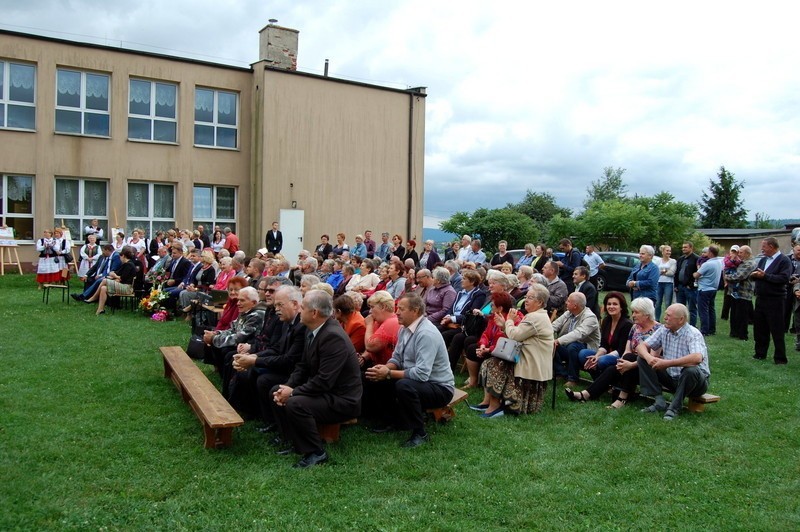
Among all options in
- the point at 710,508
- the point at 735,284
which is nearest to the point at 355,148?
the point at 735,284

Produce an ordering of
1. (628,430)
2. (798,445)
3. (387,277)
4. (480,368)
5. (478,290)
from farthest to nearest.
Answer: (387,277) → (478,290) → (480,368) → (628,430) → (798,445)

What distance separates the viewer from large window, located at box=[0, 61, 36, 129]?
18.7 m

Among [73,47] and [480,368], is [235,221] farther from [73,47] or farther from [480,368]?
[480,368]

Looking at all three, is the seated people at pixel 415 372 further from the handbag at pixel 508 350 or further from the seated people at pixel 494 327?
the seated people at pixel 494 327

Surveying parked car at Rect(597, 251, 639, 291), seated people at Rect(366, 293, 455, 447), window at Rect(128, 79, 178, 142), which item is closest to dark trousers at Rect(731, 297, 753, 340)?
seated people at Rect(366, 293, 455, 447)

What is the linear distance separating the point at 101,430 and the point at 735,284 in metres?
10.1

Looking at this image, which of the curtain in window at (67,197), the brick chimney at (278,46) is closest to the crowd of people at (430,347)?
the curtain in window at (67,197)

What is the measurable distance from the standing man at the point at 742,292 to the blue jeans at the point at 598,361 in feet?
15.9

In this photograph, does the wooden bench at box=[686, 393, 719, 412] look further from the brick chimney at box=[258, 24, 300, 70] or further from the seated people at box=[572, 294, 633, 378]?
the brick chimney at box=[258, 24, 300, 70]

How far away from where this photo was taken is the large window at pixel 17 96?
18703mm

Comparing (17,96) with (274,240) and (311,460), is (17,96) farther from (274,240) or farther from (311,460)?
(311,460)

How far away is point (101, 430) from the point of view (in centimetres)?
589

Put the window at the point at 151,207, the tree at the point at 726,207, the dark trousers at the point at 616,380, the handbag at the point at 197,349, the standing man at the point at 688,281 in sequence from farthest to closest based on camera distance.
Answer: the tree at the point at 726,207, the window at the point at 151,207, the standing man at the point at 688,281, the handbag at the point at 197,349, the dark trousers at the point at 616,380

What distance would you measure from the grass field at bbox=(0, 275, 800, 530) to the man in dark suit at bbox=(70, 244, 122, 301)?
241 inches
